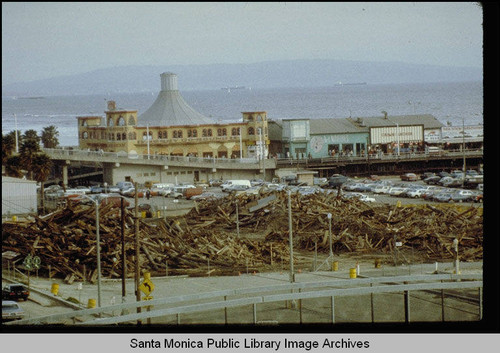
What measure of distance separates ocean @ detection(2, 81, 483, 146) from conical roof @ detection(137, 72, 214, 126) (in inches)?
37.2

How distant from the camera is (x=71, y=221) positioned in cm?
2116

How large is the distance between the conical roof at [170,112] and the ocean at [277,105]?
0.95m

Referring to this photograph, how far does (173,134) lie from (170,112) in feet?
6.89

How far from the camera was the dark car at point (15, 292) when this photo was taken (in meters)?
15.2

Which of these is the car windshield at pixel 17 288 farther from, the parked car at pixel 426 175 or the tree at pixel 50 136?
the tree at pixel 50 136

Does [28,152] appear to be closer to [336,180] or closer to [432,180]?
[336,180]

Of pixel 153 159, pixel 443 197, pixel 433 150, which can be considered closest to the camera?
pixel 153 159

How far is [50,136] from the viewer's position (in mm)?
39406

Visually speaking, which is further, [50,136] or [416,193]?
[50,136]

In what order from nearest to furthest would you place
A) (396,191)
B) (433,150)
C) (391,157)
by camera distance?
1. (396,191)
2. (391,157)
3. (433,150)

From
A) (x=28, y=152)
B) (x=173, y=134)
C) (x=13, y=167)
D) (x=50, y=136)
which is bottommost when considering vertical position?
(x=13, y=167)

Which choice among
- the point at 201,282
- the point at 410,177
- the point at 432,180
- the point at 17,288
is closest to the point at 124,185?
the point at 201,282

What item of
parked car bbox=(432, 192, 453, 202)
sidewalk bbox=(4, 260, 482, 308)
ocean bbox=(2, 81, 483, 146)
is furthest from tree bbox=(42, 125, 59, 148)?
sidewalk bbox=(4, 260, 482, 308)
